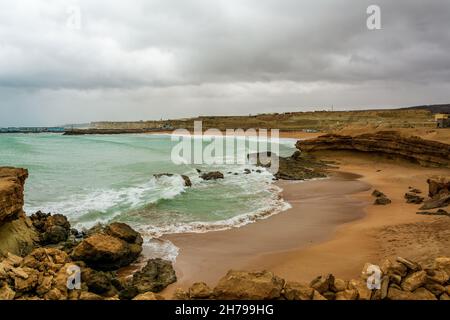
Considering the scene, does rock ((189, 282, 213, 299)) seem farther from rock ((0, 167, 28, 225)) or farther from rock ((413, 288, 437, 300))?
rock ((0, 167, 28, 225))

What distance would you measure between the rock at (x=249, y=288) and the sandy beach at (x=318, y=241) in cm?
198

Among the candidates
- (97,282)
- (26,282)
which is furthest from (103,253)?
(26,282)

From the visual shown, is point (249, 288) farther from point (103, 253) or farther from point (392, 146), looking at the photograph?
point (392, 146)

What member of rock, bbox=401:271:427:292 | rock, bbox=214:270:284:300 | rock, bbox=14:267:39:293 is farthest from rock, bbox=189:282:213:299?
rock, bbox=401:271:427:292

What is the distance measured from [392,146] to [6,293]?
1131 inches

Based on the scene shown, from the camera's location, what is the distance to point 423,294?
629 centimetres

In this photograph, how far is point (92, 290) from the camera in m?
7.50

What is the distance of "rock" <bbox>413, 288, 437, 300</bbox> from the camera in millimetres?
6199

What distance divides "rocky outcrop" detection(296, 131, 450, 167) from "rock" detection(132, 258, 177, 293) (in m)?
24.3

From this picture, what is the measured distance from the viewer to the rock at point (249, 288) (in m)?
6.22
